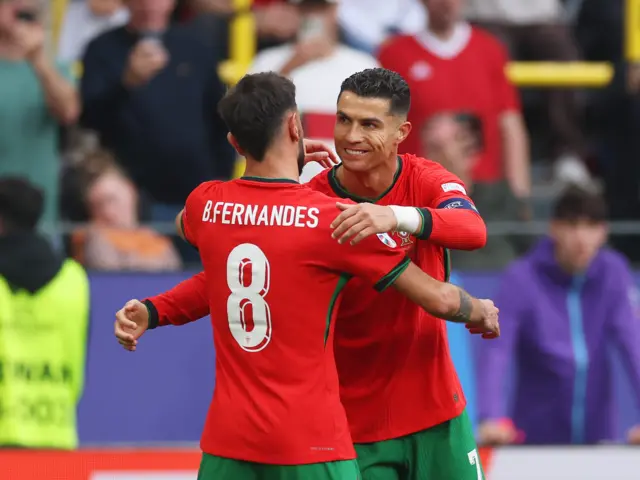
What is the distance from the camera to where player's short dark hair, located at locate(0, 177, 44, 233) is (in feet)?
24.6

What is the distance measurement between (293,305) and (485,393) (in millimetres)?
3216

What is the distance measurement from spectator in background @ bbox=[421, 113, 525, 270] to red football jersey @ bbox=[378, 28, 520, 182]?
35 centimetres

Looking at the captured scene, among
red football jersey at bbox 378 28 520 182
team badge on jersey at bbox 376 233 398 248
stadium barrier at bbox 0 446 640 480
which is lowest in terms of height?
stadium barrier at bbox 0 446 640 480

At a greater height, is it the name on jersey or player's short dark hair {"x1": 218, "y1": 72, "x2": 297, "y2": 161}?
player's short dark hair {"x1": 218, "y1": 72, "x2": 297, "y2": 161}

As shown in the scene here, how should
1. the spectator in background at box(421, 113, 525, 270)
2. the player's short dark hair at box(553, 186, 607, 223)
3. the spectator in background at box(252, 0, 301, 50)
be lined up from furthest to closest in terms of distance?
the spectator in background at box(252, 0, 301, 50) → the spectator in background at box(421, 113, 525, 270) → the player's short dark hair at box(553, 186, 607, 223)

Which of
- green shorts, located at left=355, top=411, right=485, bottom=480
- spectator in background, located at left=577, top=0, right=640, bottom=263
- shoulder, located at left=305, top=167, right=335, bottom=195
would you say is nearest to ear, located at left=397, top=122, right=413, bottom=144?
shoulder, located at left=305, top=167, right=335, bottom=195

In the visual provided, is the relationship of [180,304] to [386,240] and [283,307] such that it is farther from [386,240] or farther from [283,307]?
[386,240]

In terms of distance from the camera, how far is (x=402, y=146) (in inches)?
344

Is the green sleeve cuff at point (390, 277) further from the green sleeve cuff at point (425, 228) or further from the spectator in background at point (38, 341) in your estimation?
the spectator in background at point (38, 341)

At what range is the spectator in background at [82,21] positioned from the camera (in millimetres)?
10180

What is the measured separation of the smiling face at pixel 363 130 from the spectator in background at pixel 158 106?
4403 millimetres

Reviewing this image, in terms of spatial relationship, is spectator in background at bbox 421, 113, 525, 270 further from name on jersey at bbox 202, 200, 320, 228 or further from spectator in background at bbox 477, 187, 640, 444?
name on jersey at bbox 202, 200, 320, 228

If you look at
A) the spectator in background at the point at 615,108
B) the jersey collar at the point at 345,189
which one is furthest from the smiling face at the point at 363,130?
the spectator in background at the point at 615,108

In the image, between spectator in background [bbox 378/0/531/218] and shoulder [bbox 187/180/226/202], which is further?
spectator in background [bbox 378/0/531/218]
